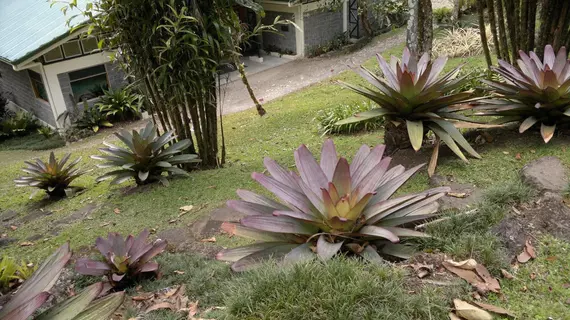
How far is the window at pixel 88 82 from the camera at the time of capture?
12.8 metres

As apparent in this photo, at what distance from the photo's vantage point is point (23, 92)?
14.2 meters

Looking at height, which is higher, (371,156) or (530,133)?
(371,156)

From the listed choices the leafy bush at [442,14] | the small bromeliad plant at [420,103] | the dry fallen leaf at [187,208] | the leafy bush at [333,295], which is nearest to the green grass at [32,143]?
the dry fallen leaf at [187,208]

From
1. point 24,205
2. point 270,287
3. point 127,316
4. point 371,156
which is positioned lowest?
point 24,205

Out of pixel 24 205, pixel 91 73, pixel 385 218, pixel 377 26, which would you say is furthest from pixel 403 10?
pixel 385 218

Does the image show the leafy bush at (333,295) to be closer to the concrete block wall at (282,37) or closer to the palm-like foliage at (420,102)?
the palm-like foliage at (420,102)

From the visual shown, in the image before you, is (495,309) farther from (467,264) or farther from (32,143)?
(32,143)

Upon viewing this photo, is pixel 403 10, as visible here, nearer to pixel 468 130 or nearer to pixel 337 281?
pixel 468 130

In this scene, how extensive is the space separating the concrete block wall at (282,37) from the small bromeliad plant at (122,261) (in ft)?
47.3

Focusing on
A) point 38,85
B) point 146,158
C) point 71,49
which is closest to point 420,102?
point 146,158

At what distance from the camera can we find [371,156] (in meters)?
2.93

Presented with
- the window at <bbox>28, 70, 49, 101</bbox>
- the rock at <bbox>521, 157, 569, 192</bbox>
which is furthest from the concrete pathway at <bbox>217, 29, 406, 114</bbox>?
the rock at <bbox>521, 157, 569, 192</bbox>

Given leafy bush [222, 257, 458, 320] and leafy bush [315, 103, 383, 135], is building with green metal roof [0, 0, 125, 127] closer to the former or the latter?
leafy bush [315, 103, 383, 135]

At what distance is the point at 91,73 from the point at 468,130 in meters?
11.5
